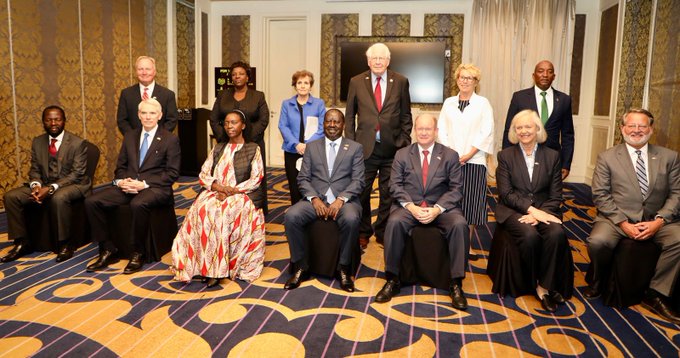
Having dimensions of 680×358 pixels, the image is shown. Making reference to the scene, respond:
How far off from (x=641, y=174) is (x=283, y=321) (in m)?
2.46

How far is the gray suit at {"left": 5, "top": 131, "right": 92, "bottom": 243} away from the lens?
3.98m

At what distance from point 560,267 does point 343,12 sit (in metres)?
6.55

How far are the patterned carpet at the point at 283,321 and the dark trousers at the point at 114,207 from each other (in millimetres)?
236

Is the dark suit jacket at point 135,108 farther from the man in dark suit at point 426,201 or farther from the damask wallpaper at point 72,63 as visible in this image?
the man in dark suit at point 426,201

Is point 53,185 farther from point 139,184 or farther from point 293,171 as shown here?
point 293,171

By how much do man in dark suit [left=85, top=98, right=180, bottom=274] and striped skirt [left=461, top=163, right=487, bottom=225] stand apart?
2.28 metres

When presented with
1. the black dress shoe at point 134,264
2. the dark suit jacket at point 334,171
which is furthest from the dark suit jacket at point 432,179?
the black dress shoe at point 134,264

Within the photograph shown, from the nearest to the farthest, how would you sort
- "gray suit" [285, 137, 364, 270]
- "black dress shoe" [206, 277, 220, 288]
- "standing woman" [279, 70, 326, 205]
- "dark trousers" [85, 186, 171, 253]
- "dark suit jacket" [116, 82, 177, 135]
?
"black dress shoe" [206, 277, 220, 288] → "gray suit" [285, 137, 364, 270] → "dark trousers" [85, 186, 171, 253] → "standing woman" [279, 70, 326, 205] → "dark suit jacket" [116, 82, 177, 135]

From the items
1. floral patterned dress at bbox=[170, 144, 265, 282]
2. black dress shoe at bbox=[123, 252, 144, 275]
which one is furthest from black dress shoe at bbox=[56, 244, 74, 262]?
floral patterned dress at bbox=[170, 144, 265, 282]

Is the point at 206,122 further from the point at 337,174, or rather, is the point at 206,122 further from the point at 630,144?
the point at 630,144

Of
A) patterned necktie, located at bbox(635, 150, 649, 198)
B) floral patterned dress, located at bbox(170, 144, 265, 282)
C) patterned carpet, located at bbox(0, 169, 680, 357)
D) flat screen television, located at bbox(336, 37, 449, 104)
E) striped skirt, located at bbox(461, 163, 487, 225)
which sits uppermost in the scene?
flat screen television, located at bbox(336, 37, 449, 104)

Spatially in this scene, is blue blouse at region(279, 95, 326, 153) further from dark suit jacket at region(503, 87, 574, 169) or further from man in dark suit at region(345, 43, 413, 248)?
dark suit jacket at region(503, 87, 574, 169)

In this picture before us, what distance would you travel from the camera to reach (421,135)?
11.7 feet

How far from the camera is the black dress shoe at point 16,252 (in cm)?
388
